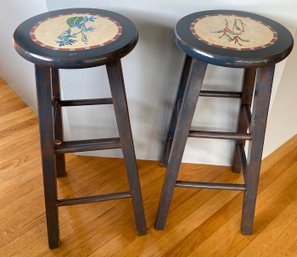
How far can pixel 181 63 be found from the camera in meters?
1.13

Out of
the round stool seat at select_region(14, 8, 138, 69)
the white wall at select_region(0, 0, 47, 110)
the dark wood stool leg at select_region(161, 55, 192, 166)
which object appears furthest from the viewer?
the white wall at select_region(0, 0, 47, 110)

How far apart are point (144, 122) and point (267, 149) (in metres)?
0.59

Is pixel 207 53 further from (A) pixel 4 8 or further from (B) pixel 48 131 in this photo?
(A) pixel 4 8

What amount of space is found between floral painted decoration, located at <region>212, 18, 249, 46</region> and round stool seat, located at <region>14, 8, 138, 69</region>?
24 cm

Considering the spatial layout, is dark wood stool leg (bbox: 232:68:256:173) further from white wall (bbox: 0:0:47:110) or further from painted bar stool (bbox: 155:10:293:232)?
white wall (bbox: 0:0:47:110)

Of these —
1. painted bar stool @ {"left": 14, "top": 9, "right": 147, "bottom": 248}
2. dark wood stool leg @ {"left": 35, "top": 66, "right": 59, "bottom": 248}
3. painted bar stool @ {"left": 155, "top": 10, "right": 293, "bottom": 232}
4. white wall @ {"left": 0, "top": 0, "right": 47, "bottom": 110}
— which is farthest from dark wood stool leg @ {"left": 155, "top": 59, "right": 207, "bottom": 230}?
white wall @ {"left": 0, "top": 0, "right": 47, "bottom": 110}

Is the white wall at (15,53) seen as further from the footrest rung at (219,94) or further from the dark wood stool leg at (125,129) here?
the footrest rung at (219,94)

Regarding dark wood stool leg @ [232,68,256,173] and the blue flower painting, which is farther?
dark wood stool leg @ [232,68,256,173]

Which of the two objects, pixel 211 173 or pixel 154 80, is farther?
pixel 211 173

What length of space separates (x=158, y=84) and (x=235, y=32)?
1.26ft

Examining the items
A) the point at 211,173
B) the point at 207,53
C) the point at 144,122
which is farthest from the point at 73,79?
the point at 211,173

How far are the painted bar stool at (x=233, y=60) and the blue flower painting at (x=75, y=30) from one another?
236mm

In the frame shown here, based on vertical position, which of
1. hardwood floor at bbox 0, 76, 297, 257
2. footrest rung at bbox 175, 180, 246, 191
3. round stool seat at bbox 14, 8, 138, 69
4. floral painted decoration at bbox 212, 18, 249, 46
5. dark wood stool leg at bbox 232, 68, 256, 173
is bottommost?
hardwood floor at bbox 0, 76, 297, 257

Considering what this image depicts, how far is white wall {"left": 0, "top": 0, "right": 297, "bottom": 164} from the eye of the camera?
1001mm
